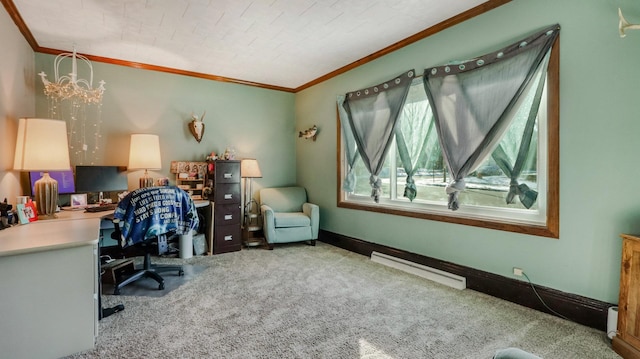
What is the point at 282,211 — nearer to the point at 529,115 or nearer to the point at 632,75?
the point at 529,115

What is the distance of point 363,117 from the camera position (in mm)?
3869

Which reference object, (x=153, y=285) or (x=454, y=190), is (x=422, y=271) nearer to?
(x=454, y=190)

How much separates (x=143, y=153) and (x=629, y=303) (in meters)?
4.69

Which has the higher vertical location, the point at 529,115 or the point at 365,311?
the point at 529,115

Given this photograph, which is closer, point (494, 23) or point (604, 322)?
point (604, 322)

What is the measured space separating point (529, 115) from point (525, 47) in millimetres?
534

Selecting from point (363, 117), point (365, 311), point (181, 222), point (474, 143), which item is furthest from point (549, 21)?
point (181, 222)

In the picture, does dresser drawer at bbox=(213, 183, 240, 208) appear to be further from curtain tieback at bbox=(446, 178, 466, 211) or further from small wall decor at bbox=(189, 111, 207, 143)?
curtain tieback at bbox=(446, 178, 466, 211)

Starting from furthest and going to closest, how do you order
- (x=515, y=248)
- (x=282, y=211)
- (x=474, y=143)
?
(x=282, y=211), (x=474, y=143), (x=515, y=248)

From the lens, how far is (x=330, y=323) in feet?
7.11

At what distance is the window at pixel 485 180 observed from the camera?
7.45 feet

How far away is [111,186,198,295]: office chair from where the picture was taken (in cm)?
262

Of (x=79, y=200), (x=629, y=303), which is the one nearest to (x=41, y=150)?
(x=79, y=200)

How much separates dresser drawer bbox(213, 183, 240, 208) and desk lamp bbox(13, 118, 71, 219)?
176 centimetres
